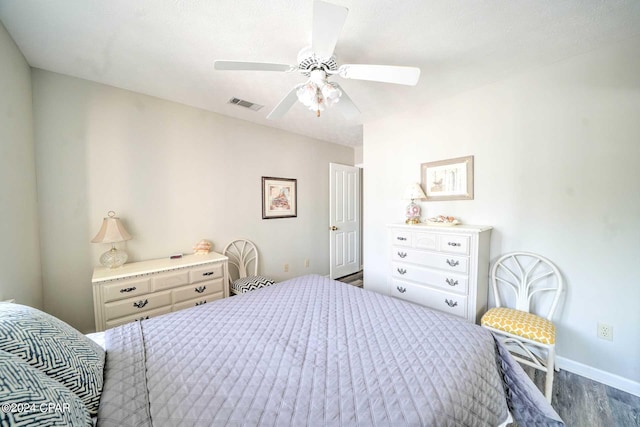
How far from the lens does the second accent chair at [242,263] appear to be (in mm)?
2885

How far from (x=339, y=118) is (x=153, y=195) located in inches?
91.1

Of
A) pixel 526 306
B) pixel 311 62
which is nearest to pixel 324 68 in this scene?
pixel 311 62

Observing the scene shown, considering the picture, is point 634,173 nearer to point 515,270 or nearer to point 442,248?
point 515,270

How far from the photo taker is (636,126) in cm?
167

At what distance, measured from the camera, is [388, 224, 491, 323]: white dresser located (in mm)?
2109

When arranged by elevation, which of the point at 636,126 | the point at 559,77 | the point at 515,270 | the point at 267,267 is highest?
the point at 559,77

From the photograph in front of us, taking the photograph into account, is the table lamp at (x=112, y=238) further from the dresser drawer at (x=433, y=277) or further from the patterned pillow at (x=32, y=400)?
the dresser drawer at (x=433, y=277)

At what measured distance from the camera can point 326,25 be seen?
114 cm

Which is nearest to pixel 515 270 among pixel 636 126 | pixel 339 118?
pixel 636 126

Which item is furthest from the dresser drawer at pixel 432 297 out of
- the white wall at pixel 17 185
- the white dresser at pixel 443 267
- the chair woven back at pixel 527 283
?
the white wall at pixel 17 185

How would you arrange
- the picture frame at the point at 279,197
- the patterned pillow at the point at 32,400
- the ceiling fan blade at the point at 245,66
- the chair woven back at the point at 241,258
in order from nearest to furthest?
the patterned pillow at the point at 32,400 < the ceiling fan blade at the point at 245,66 < the chair woven back at the point at 241,258 < the picture frame at the point at 279,197

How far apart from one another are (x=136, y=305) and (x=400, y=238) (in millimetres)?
2550

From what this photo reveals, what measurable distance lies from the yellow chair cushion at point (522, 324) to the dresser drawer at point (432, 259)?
40cm

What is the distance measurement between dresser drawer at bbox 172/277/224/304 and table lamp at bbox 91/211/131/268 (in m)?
0.57
